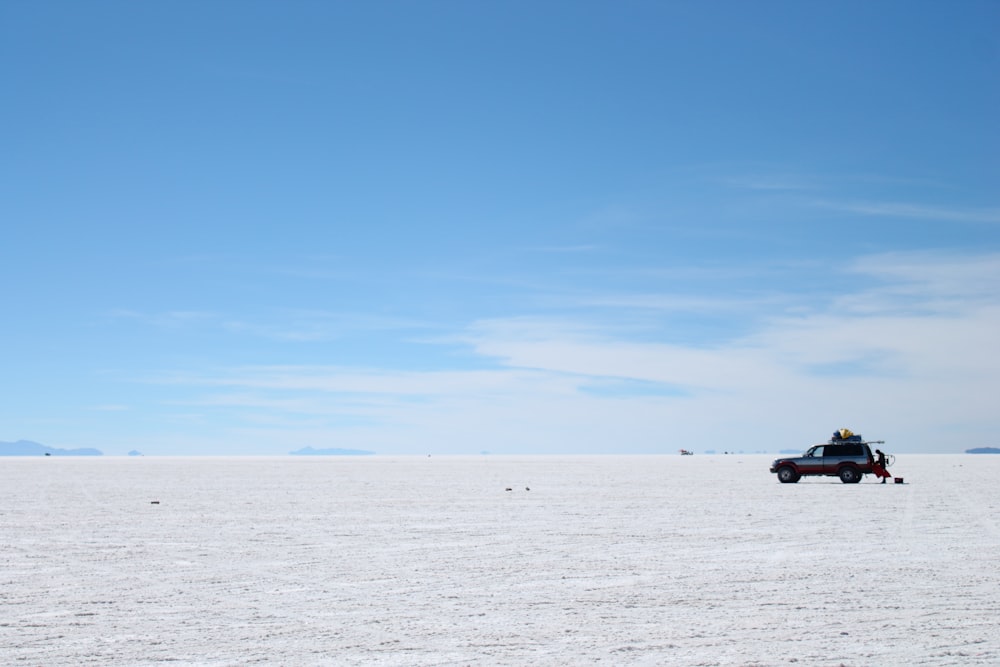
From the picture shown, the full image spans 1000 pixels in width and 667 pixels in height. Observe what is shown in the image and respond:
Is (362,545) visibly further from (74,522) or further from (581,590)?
(74,522)

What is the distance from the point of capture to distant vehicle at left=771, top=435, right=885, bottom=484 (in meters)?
40.9

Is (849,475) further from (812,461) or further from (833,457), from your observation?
(812,461)

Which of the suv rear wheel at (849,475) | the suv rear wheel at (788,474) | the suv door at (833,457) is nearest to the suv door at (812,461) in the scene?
the suv door at (833,457)

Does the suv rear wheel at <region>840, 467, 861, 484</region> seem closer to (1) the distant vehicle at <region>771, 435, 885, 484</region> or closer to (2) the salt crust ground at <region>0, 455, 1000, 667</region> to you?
(1) the distant vehicle at <region>771, 435, 885, 484</region>

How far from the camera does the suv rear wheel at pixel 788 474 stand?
41.9 metres

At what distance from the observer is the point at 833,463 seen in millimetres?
41312

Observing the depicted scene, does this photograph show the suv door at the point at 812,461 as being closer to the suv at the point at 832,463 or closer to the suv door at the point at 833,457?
the suv at the point at 832,463

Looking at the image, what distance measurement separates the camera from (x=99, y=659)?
340 inches

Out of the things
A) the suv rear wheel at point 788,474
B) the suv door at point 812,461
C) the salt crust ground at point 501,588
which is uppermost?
the suv door at point 812,461

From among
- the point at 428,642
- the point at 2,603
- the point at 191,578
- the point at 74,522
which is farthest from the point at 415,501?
the point at 428,642

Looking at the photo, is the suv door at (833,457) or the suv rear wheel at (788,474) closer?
the suv door at (833,457)

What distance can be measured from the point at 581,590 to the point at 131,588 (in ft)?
20.6

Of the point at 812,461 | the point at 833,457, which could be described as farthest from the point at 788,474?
the point at 833,457

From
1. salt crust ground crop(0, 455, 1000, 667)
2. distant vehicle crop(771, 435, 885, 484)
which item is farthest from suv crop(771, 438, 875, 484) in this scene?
salt crust ground crop(0, 455, 1000, 667)
